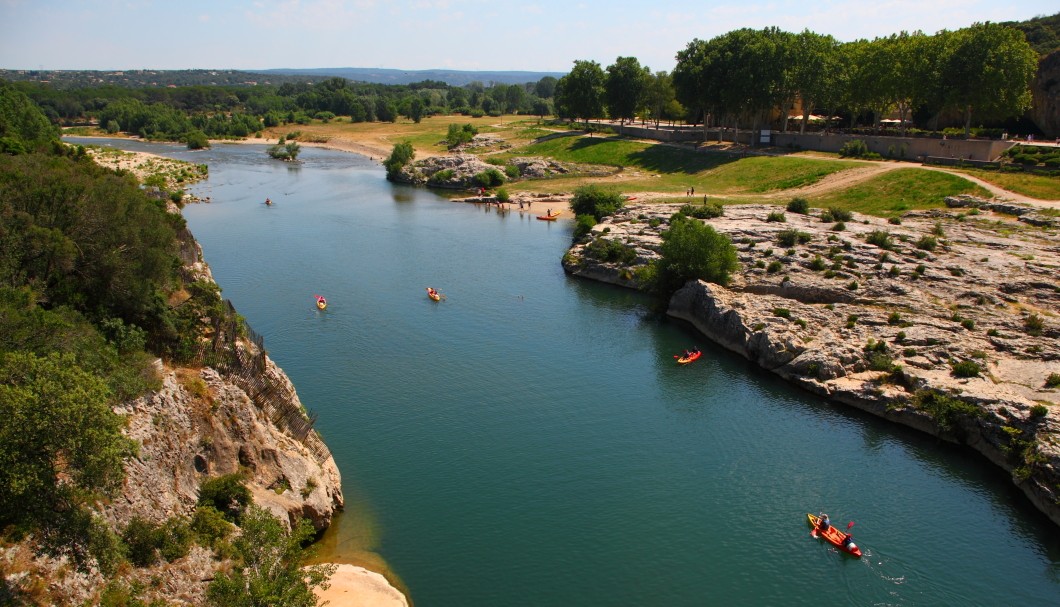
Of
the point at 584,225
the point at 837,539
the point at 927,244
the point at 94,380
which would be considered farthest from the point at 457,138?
the point at 94,380

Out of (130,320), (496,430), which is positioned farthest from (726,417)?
(130,320)

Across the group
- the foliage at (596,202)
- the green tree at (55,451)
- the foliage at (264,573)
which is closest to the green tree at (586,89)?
the foliage at (596,202)

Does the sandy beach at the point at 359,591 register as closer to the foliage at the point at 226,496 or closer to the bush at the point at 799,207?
the foliage at the point at 226,496

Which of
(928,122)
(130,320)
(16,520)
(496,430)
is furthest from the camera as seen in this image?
(928,122)

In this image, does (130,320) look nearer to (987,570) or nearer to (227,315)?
(227,315)

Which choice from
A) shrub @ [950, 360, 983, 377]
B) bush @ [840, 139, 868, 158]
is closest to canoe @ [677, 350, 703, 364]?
shrub @ [950, 360, 983, 377]

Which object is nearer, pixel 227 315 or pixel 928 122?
pixel 227 315
